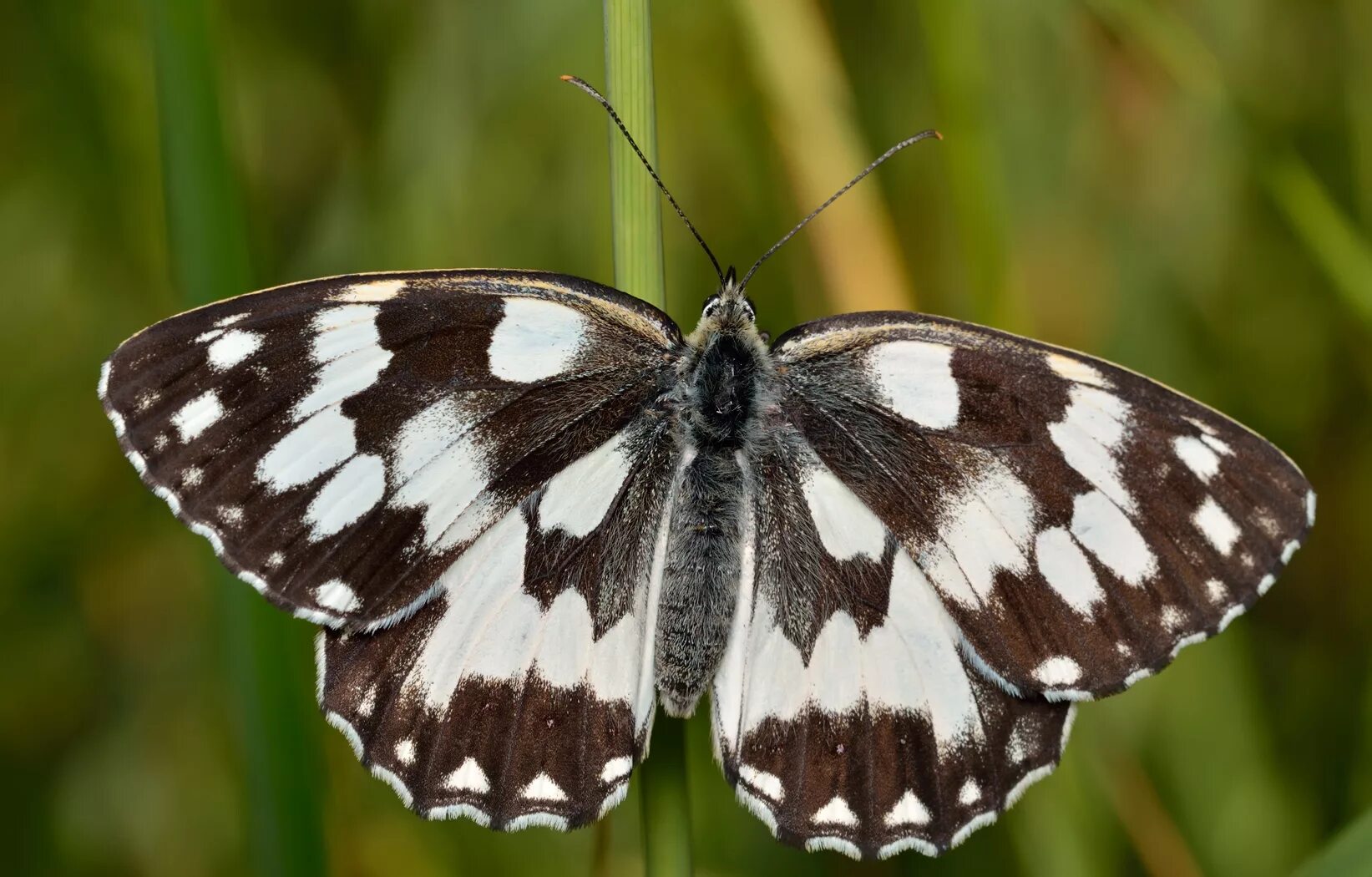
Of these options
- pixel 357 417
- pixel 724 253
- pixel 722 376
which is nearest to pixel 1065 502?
pixel 722 376

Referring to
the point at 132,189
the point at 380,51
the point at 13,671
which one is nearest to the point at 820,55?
the point at 380,51

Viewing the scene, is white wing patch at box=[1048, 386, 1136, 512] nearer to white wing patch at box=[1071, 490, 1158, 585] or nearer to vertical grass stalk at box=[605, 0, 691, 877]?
white wing patch at box=[1071, 490, 1158, 585]

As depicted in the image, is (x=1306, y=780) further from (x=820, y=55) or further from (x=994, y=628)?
(x=820, y=55)

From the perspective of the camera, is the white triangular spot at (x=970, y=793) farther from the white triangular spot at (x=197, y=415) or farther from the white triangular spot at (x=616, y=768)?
the white triangular spot at (x=197, y=415)

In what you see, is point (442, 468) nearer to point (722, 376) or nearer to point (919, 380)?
point (722, 376)

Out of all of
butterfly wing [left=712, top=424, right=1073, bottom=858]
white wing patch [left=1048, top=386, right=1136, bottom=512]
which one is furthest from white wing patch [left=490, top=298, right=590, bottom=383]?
white wing patch [left=1048, top=386, right=1136, bottom=512]

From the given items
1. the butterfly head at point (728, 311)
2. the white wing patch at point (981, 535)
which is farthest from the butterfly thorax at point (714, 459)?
the white wing patch at point (981, 535)
